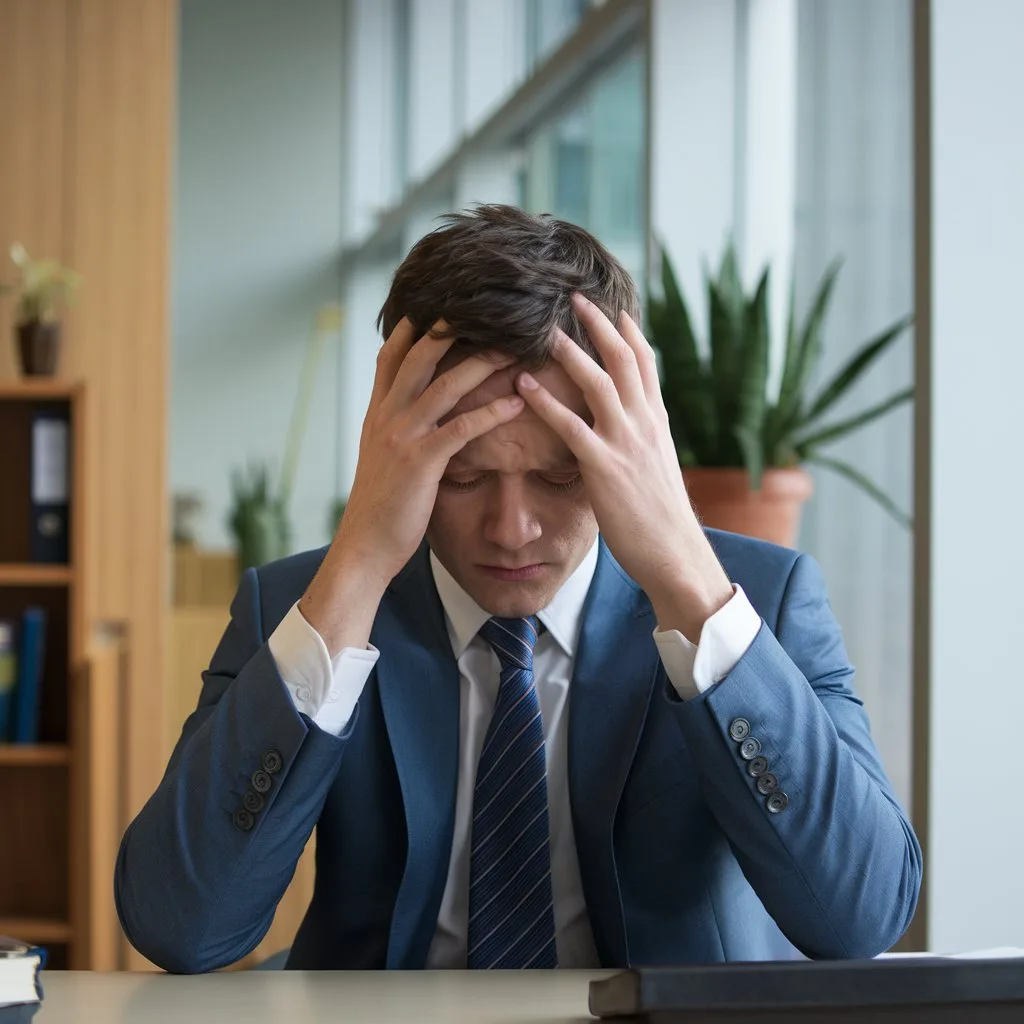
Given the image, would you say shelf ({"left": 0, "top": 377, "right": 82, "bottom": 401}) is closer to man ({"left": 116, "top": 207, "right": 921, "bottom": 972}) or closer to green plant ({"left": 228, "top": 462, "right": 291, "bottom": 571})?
man ({"left": 116, "top": 207, "right": 921, "bottom": 972})

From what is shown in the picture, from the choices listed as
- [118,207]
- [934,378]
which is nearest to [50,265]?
[118,207]

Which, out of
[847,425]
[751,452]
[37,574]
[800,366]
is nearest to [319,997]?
[751,452]

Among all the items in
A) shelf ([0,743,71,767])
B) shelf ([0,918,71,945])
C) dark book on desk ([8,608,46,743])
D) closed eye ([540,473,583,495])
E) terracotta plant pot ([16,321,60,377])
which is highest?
terracotta plant pot ([16,321,60,377])

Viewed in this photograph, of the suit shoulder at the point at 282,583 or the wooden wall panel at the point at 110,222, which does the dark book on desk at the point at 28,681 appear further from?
the suit shoulder at the point at 282,583

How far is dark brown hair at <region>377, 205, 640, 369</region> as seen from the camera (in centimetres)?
138

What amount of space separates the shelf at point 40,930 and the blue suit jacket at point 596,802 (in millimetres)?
2160

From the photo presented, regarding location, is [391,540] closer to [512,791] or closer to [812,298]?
[512,791]

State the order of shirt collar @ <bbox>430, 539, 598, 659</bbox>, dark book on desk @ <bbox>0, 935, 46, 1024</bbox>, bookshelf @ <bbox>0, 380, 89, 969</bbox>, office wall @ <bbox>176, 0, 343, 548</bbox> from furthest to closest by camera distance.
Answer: office wall @ <bbox>176, 0, 343, 548</bbox> → bookshelf @ <bbox>0, 380, 89, 969</bbox> → shirt collar @ <bbox>430, 539, 598, 659</bbox> → dark book on desk @ <bbox>0, 935, 46, 1024</bbox>

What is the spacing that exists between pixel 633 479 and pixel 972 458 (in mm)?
1105

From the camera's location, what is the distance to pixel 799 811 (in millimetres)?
1295

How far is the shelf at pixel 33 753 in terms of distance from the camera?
11.2ft

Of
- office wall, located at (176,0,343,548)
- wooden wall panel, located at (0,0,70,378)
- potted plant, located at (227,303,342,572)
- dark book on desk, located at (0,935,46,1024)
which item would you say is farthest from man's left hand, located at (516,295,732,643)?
office wall, located at (176,0,343,548)

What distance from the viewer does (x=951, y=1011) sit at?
0.93 m

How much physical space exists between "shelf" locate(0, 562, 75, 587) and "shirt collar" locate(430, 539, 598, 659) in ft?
6.97
